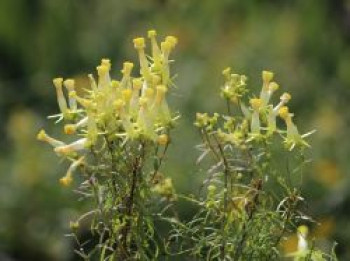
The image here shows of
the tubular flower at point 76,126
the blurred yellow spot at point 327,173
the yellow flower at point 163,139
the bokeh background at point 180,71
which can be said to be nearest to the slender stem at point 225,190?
the yellow flower at point 163,139

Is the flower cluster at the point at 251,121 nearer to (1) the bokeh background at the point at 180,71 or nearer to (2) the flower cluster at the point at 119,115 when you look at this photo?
(2) the flower cluster at the point at 119,115

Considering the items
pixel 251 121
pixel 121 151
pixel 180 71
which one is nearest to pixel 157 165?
pixel 121 151

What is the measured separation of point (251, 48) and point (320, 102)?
23.1 inches

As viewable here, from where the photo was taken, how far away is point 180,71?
5996 mm

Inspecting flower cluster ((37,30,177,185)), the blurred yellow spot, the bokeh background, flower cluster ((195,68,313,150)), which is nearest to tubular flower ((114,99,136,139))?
flower cluster ((37,30,177,185))

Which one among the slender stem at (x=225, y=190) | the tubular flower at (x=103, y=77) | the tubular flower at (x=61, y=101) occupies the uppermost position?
the tubular flower at (x=103, y=77)

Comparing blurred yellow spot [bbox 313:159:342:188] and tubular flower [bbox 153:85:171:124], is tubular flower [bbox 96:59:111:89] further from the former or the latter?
blurred yellow spot [bbox 313:159:342:188]

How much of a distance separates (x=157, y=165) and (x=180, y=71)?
4.30 m

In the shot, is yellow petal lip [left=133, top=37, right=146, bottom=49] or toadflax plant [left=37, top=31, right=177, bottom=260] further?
yellow petal lip [left=133, top=37, right=146, bottom=49]

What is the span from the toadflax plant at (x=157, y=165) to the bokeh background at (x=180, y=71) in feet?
8.43

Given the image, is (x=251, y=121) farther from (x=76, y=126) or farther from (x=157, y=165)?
(x=76, y=126)

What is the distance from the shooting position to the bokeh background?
4.82 meters

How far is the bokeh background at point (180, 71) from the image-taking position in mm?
4816

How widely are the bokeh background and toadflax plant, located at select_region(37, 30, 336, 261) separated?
257cm
